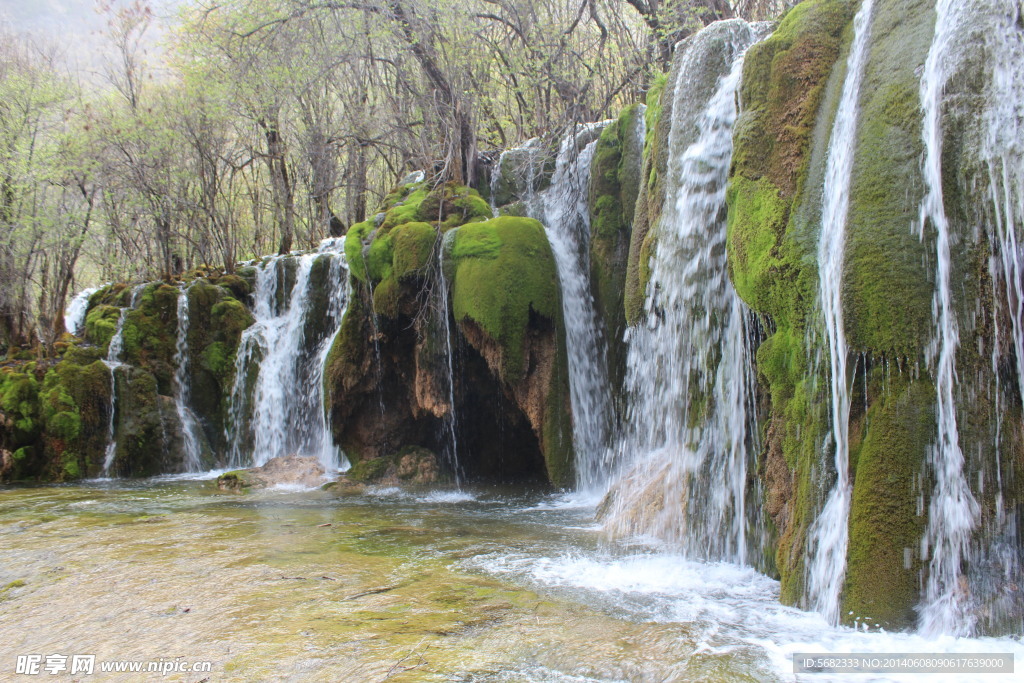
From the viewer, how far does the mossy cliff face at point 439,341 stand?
29.6ft

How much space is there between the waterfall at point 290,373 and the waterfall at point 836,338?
9691mm

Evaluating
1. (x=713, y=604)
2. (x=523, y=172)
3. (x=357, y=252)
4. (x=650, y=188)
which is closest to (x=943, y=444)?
(x=713, y=604)

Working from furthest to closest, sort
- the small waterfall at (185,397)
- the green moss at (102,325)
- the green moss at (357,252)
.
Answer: the green moss at (102,325)
the small waterfall at (185,397)
the green moss at (357,252)

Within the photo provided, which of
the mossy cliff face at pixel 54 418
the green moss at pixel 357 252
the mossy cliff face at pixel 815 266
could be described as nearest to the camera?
the mossy cliff face at pixel 815 266

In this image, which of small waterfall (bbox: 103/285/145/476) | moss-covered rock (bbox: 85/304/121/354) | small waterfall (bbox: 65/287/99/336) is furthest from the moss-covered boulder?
small waterfall (bbox: 65/287/99/336)

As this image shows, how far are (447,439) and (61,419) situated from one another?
691 centimetres

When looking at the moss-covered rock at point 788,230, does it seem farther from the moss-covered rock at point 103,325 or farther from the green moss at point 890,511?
the moss-covered rock at point 103,325

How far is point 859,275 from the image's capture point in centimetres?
402

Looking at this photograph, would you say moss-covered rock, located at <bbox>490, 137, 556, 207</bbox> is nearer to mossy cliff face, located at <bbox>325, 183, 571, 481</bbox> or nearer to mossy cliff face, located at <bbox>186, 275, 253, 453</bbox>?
mossy cliff face, located at <bbox>325, 183, 571, 481</bbox>

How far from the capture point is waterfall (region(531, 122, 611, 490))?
29.9ft

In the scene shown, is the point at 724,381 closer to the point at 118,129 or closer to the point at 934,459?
the point at 934,459

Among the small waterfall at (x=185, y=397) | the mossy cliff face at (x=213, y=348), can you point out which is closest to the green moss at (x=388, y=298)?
the mossy cliff face at (x=213, y=348)

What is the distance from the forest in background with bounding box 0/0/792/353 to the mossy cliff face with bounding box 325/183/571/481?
1.46 meters

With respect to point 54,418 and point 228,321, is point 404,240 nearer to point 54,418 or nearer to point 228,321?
point 228,321
